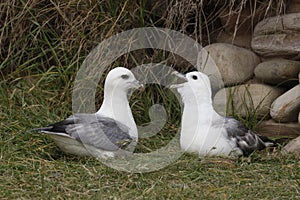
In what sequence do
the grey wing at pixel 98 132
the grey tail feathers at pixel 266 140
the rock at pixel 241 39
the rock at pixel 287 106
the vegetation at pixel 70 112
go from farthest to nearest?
1. the rock at pixel 241 39
2. the rock at pixel 287 106
3. the grey tail feathers at pixel 266 140
4. the grey wing at pixel 98 132
5. the vegetation at pixel 70 112

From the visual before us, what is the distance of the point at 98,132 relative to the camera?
17.0 feet

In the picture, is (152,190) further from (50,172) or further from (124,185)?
(50,172)

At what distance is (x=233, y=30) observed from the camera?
6207mm

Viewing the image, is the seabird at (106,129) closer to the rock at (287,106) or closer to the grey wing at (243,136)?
the grey wing at (243,136)

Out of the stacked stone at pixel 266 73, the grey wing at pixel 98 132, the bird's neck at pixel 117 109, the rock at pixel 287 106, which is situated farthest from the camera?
the stacked stone at pixel 266 73

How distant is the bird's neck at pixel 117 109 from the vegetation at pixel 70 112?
217 mm

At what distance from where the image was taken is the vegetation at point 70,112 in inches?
177

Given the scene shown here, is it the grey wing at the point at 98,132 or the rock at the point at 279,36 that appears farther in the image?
the rock at the point at 279,36

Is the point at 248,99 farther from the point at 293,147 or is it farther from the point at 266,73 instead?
the point at 293,147

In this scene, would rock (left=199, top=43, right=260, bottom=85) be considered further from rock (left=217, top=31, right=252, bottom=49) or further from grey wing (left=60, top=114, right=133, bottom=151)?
grey wing (left=60, top=114, right=133, bottom=151)

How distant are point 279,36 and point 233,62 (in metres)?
0.42

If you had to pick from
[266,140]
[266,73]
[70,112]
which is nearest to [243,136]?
[266,140]

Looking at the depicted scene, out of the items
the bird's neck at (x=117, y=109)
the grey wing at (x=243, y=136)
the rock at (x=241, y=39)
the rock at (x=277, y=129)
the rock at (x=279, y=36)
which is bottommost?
the rock at (x=277, y=129)

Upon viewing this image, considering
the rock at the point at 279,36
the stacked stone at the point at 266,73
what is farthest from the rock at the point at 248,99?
the rock at the point at 279,36
